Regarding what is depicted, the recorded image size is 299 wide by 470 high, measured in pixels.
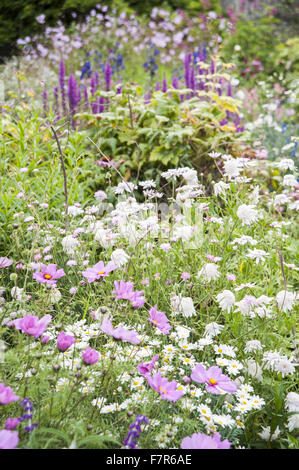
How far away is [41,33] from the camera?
7.56 metres

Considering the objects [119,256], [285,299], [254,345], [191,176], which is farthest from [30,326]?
[191,176]

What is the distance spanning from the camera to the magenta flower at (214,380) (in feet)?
4.25

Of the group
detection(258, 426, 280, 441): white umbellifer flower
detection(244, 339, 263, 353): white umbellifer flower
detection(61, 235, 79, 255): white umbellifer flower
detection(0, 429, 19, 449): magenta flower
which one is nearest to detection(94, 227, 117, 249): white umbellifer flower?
detection(61, 235, 79, 255): white umbellifer flower

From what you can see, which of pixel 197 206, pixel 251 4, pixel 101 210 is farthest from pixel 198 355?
pixel 251 4

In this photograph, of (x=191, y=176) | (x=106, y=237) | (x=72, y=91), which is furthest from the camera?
(x=72, y=91)

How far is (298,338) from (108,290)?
885 millimetres

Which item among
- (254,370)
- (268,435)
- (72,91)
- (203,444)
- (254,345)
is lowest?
(268,435)

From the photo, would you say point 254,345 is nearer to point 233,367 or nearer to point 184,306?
point 233,367

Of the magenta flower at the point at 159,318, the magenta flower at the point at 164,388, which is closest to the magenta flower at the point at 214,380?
the magenta flower at the point at 164,388

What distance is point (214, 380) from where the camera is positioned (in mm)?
1330

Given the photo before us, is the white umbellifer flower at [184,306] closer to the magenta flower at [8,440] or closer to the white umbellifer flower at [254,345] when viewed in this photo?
the white umbellifer flower at [254,345]

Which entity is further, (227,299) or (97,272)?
(227,299)

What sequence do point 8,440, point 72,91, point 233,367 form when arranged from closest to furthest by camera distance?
point 8,440, point 233,367, point 72,91
